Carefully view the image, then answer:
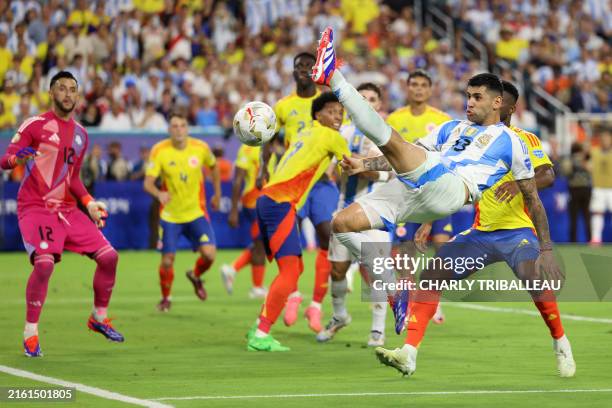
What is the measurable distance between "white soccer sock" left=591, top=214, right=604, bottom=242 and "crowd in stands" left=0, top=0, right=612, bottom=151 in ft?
8.95

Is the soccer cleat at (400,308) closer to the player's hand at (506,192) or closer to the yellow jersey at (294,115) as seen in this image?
the player's hand at (506,192)

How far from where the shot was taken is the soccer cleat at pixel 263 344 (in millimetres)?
12375

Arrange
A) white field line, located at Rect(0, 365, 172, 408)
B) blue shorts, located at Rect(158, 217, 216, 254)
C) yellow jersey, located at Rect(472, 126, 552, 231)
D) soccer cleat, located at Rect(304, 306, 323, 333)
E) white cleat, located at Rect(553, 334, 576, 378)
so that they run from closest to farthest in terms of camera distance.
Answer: white field line, located at Rect(0, 365, 172, 408) → white cleat, located at Rect(553, 334, 576, 378) → yellow jersey, located at Rect(472, 126, 552, 231) → soccer cleat, located at Rect(304, 306, 323, 333) → blue shorts, located at Rect(158, 217, 216, 254)

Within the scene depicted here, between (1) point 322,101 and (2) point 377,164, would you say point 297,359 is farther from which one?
Answer: (1) point 322,101

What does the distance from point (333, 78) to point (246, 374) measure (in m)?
2.78

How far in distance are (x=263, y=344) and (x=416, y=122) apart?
381cm

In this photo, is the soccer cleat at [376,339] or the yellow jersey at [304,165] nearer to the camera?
the yellow jersey at [304,165]

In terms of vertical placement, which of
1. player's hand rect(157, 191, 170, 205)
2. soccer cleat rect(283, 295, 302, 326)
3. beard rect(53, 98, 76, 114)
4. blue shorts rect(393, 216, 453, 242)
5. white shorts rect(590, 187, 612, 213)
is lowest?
soccer cleat rect(283, 295, 302, 326)

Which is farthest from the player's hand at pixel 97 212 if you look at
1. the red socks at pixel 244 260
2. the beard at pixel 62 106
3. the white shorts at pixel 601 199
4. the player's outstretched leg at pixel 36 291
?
the white shorts at pixel 601 199

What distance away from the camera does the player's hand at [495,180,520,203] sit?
10.9 metres

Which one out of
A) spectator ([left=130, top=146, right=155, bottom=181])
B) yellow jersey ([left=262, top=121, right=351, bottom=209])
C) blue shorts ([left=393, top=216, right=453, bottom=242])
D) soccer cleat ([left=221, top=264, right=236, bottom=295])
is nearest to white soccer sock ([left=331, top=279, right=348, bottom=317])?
yellow jersey ([left=262, top=121, right=351, bottom=209])

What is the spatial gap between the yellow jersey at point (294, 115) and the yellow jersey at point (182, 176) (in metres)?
1.97

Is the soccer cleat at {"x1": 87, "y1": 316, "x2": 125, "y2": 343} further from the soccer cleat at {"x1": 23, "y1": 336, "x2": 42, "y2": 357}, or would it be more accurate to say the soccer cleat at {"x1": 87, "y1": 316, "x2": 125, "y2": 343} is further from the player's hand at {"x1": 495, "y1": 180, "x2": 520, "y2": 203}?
the player's hand at {"x1": 495, "y1": 180, "x2": 520, "y2": 203}

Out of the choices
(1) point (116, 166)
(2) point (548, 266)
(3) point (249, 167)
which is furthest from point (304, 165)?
(1) point (116, 166)
